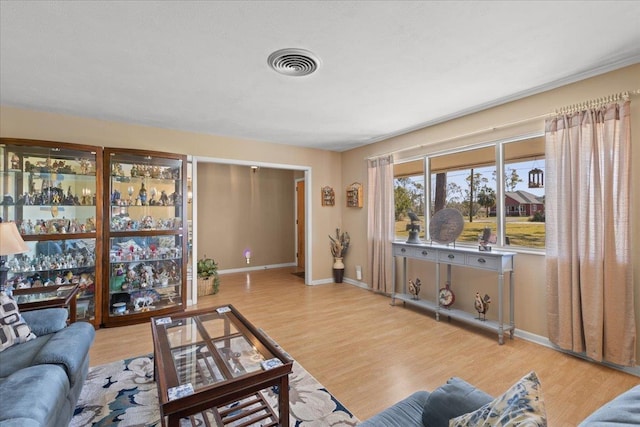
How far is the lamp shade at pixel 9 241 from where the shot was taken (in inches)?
89.0

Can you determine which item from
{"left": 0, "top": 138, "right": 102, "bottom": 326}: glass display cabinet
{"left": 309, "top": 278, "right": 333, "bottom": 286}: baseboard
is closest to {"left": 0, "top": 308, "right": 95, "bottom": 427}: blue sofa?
{"left": 0, "top": 138, "right": 102, "bottom": 326}: glass display cabinet

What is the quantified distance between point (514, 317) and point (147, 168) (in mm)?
4822

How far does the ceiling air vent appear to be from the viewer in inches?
84.6

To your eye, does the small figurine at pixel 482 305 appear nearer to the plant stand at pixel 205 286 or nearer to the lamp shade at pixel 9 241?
the plant stand at pixel 205 286

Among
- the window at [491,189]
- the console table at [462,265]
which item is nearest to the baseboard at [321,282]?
the console table at [462,265]

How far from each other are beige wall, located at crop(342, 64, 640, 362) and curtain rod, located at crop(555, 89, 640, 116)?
0.04 m

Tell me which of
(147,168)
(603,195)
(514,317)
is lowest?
(514,317)

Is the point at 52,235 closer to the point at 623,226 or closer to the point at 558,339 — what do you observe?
the point at 558,339

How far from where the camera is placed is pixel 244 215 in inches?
264

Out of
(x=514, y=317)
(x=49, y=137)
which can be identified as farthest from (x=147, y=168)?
(x=514, y=317)

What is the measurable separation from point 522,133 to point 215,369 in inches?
141

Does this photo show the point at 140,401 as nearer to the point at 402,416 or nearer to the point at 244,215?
the point at 402,416

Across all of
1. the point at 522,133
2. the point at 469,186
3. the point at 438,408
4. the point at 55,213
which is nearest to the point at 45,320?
the point at 55,213

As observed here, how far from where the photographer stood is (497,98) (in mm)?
3066
